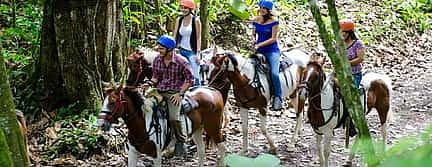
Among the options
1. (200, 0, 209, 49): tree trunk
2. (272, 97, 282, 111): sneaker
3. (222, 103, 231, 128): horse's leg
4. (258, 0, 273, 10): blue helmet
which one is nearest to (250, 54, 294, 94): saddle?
(272, 97, 282, 111): sneaker

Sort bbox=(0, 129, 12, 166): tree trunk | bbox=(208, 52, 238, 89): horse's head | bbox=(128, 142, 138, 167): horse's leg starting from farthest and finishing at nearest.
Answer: bbox=(208, 52, 238, 89): horse's head
bbox=(128, 142, 138, 167): horse's leg
bbox=(0, 129, 12, 166): tree trunk

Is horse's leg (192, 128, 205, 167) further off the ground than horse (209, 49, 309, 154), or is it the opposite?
horse (209, 49, 309, 154)

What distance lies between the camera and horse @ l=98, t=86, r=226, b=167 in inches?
239

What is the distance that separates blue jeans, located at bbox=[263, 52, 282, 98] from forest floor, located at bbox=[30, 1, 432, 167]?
85 centimetres

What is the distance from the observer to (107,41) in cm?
881

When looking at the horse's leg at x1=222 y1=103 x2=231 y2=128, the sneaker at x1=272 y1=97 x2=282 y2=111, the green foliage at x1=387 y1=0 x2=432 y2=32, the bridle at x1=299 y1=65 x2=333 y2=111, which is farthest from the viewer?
the green foliage at x1=387 y1=0 x2=432 y2=32

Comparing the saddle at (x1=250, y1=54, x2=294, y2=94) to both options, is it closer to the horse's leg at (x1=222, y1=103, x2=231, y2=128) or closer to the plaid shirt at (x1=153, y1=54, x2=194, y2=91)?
the horse's leg at (x1=222, y1=103, x2=231, y2=128)

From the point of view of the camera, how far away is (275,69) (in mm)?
7977

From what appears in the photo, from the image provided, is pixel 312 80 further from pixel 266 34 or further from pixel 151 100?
pixel 151 100

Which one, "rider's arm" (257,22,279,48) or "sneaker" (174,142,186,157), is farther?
"rider's arm" (257,22,279,48)

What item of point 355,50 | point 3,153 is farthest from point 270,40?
point 3,153

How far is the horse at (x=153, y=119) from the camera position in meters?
6.08

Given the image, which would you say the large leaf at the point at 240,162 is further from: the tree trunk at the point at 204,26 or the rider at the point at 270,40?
the tree trunk at the point at 204,26

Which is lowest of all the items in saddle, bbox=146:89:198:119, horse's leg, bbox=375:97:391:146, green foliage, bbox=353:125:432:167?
horse's leg, bbox=375:97:391:146
